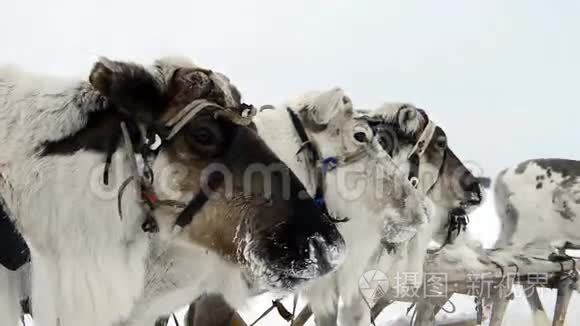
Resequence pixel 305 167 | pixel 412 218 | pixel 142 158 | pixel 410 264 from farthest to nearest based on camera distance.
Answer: pixel 410 264 → pixel 412 218 → pixel 305 167 → pixel 142 158

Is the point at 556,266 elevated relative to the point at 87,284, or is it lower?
lower

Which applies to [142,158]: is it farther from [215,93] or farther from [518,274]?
[518,274]

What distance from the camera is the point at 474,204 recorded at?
498 cm

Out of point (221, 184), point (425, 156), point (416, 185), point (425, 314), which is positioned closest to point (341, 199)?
point (416, 185)

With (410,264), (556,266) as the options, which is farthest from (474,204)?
(556,266)

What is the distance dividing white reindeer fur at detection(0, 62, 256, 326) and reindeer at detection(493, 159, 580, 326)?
5.25 m

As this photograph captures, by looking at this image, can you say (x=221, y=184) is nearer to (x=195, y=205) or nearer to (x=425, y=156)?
(x=195, y=205)

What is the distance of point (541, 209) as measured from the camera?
22.4 ft

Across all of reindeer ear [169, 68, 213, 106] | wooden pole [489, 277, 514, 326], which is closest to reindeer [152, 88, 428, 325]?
reindeer ear [169, 68, 213, 106]

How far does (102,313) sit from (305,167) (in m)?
1.81

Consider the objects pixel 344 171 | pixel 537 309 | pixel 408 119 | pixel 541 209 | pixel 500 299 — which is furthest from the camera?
pixel 541 209

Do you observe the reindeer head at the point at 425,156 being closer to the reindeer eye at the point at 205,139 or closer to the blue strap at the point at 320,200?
the blue strap at the point at 320,200

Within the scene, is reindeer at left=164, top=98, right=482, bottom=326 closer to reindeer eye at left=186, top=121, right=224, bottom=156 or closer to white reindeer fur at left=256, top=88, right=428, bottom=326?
white reindeer fur at left=256, top=88, right=428, bottom=326

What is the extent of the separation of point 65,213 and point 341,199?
2138 mm
